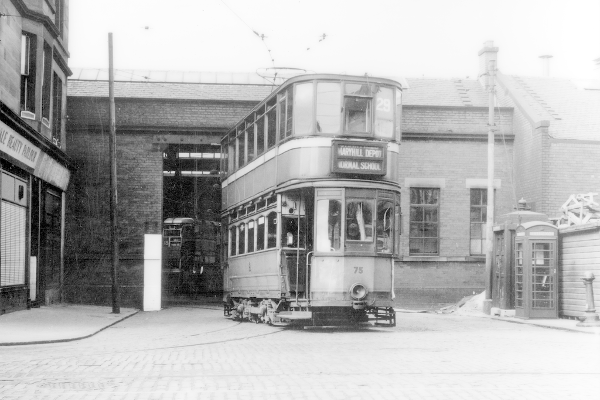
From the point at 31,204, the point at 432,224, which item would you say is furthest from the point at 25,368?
the point at 432,224

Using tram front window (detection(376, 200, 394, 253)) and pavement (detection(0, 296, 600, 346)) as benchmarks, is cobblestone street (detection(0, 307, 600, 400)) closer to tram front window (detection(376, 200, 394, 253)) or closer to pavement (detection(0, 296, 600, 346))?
pavement (detection(0, 296, 600, 346))

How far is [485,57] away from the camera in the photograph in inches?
1198

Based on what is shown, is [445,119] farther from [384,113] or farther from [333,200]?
[333,200]

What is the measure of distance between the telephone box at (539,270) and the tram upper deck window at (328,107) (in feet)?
19.8

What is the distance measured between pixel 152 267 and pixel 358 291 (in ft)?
35.6

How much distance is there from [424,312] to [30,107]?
1277 centimetres

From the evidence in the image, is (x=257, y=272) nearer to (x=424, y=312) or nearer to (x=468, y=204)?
(x=424, y=312)

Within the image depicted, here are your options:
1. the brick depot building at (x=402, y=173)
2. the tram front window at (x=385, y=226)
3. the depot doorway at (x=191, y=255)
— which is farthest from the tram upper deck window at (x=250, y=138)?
the depot doorway at (x=191, y=255)

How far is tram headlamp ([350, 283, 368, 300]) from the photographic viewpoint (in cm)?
1599

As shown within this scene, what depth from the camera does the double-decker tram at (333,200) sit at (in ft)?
52.7

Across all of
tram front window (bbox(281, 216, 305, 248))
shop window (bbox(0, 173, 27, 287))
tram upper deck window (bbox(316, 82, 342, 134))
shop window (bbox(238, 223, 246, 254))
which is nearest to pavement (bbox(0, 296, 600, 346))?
shop window (bbox(0, 173, 27, 287))

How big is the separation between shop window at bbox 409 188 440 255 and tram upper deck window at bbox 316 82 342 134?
36.1 ft

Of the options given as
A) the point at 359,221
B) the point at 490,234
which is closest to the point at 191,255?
the point at 490,234

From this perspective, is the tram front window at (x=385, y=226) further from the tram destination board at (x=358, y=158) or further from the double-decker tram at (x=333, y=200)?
the tram destination board at (x=358, y=158)
